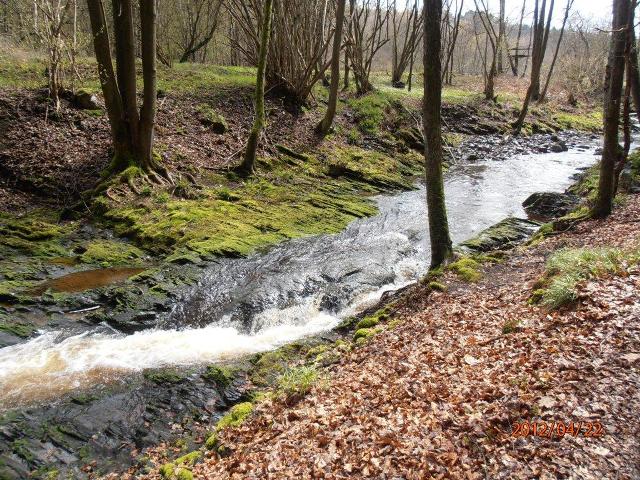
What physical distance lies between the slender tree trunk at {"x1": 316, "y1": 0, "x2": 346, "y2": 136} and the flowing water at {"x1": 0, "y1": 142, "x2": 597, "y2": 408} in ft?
20.7

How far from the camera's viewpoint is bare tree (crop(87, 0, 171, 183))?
12.8 m

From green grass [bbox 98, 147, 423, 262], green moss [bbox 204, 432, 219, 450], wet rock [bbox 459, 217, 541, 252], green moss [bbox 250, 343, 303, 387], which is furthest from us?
wet rock [bbox 459, 217, 541, 252]

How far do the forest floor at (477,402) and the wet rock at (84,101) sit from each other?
13.7 meters

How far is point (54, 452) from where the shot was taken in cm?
546

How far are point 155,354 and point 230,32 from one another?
91.1ft

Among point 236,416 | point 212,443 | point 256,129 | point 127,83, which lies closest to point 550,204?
point 256,129

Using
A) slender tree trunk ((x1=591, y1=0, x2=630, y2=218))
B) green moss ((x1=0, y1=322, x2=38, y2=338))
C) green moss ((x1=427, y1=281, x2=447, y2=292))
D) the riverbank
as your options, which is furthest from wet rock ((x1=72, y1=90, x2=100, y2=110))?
slender tree trunk ((x1=591, y1=0, x2=630, y2=218))

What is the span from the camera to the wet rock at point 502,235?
11.8 m

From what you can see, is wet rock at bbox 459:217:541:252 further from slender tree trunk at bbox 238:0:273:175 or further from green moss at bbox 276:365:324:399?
slender tree trunk at bbox 238:0:273:175

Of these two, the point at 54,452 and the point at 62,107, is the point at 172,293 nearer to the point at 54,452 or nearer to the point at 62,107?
the point at 54,452

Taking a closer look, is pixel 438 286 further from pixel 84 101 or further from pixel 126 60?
pixel 84 101

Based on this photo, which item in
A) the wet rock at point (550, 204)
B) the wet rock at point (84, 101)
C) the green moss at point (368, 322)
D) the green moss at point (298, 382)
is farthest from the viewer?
the wet rock at point (84, 101)

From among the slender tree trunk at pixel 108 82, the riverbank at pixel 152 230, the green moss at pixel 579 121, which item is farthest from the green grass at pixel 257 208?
the green moss at pixel 579 121

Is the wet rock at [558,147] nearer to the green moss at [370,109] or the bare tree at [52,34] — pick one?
the green moss at [370,109]
